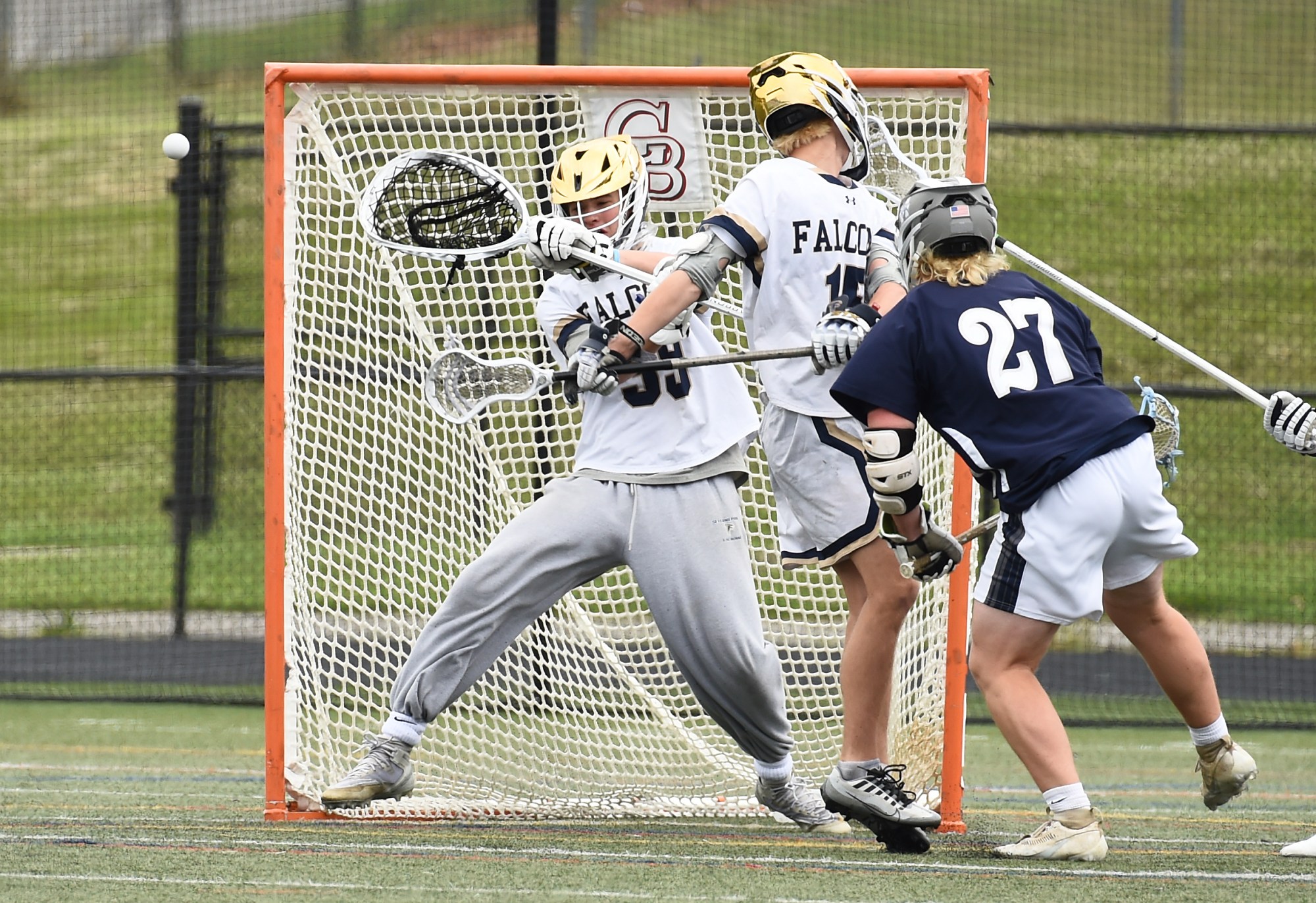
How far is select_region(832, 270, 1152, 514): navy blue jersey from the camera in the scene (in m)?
3.97

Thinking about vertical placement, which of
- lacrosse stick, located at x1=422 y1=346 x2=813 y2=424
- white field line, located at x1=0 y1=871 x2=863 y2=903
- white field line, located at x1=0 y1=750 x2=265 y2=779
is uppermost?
lacrosse stick, located at x1=422 y1=346 x2=813 y2=424

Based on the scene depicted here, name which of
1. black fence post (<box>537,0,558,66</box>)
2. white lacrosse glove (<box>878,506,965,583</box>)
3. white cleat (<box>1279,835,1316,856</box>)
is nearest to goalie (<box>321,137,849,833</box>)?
white lacrosse glove (<box>878,506,965,583</box>)

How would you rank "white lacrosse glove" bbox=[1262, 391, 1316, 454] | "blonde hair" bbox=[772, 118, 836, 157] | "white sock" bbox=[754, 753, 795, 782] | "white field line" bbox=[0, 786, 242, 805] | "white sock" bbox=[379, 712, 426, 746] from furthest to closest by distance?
"white field line" bbox=[0, 786, 242, 805], "white sock" bbox=[754, 753, 795, 782], "white sock" bbox=[379, 712, 426, 746], "blonde hair" bbox=[772, 118, 836, 157], "white lacrosse glove" bbox=[1262, 391, 1316, 454]

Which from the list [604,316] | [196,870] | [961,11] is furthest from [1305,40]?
[196,870]

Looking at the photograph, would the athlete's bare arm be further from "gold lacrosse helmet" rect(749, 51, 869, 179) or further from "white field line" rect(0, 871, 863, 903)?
"white field line" rect(0, 871, 863, 903)

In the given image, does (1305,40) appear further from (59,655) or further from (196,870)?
(196,870)

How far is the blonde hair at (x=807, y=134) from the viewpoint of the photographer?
4570mm

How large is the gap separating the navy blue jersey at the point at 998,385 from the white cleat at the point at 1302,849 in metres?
1.14

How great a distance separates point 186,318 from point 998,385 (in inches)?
243

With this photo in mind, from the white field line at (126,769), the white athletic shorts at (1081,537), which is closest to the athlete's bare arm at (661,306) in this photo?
the white athletic shorts at (1081,537)

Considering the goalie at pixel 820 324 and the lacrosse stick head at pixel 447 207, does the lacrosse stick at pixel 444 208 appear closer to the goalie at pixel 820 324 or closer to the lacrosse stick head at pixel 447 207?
the lacrosse stick head at pixel 447 207

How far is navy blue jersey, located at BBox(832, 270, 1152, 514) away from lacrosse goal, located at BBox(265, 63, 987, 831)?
0.88m

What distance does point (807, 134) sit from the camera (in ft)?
15.0

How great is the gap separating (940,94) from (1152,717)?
13.9ft
